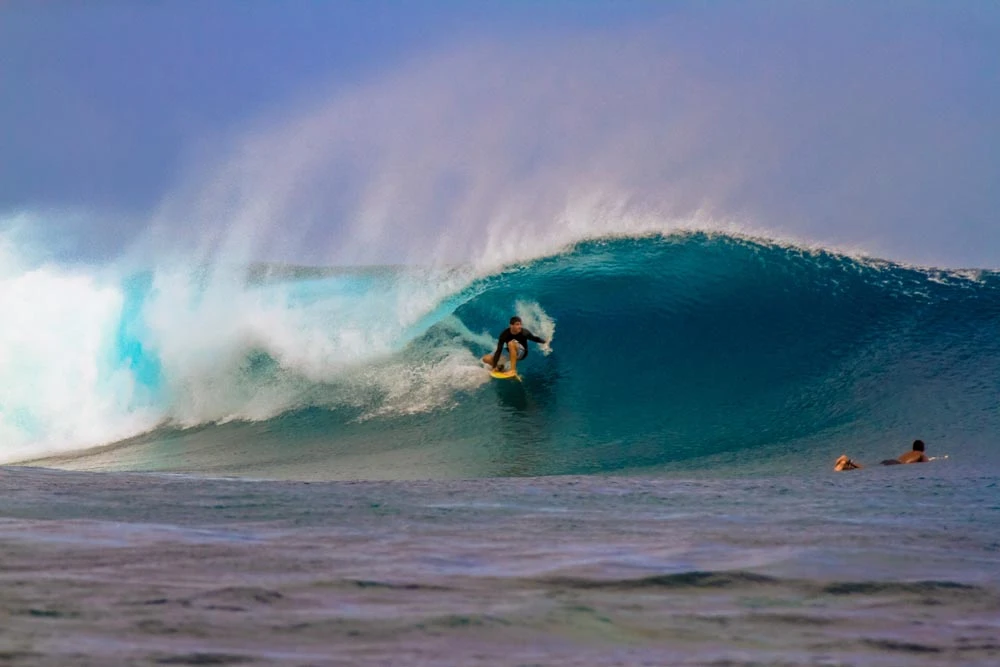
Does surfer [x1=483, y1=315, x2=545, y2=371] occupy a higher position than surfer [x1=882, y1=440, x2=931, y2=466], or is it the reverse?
surfer [x1=483, y1=315, x2=545, y2=371]

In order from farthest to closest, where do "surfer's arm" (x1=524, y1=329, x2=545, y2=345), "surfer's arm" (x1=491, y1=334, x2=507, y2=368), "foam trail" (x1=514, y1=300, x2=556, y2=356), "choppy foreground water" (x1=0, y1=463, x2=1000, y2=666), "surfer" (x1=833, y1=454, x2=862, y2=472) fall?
"foam trail" (x1=514, y1=300, x2=556, y2=356), "surfer's arm" (x1=524, y1=329, x2=545, y2=345), "surfer's arm" (x1=491, y1=334, x2=507, y2=368), "surfer" (x1=833, y1=454, x2=862, y2=472), "choppy foreground water" (x1=0, y1=463, x2=1000, y2=666)

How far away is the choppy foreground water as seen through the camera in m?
2.18

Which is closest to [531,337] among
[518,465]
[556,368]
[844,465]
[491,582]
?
[556,368]

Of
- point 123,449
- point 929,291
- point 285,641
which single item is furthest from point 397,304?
point 285,641

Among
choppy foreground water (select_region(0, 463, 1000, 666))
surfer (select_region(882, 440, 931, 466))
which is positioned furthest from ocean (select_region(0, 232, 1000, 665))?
surfer (select_region(882, 440, 931, 466))

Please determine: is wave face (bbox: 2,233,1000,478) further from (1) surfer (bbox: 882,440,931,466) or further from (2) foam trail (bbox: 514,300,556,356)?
(1) surfer (bbox: 882,440,931,466)

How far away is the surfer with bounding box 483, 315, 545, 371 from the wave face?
0.19 meters

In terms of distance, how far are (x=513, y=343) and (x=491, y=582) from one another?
31.8 feet

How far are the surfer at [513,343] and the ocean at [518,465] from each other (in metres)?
0.26

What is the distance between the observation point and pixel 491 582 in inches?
114

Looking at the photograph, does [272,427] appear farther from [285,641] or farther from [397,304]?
[285,641]

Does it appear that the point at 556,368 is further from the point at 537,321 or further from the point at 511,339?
the point at 537,321

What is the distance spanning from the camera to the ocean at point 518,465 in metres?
2.39

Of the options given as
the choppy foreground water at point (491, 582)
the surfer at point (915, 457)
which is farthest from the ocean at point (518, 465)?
the surfer at point (915, 457)
